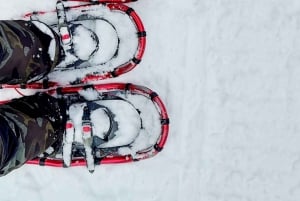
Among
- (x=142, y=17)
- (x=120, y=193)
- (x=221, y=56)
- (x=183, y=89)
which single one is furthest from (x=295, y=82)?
(x=120, y=193)

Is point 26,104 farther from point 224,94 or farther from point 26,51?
point 224,94

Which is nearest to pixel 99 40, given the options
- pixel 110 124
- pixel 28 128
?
pixel 110 124

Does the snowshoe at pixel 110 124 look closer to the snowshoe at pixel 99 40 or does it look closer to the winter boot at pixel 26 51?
the snowshoe at pixel 99 40

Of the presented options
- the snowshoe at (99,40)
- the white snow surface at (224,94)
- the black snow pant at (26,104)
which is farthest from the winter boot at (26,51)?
the white snow surface at (224,94)

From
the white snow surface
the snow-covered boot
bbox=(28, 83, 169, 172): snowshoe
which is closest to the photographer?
the snow-covered boot

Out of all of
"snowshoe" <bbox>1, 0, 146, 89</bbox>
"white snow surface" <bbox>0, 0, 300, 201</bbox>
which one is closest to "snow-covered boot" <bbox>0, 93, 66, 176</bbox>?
"snowshoe" <bbox>1, 0, 146, 89</bbox>

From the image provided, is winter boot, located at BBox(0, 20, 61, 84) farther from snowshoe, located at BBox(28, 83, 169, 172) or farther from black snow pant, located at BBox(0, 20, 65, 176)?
snowshoe, located at BBox(28, 83, 169, 172)
